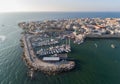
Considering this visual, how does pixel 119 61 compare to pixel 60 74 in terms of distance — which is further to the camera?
pixel 119 61

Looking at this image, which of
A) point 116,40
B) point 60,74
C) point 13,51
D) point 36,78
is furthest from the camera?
point 116,40

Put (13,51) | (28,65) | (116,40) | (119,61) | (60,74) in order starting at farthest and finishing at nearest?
(116,40) < (13,51) < (119,61) < (28,65) < (60,74)

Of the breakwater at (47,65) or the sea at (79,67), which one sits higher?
the breakwater at (47,65)

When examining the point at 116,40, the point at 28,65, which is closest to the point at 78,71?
the point at 28,65

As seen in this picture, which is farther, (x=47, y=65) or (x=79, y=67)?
(x=79, y=67)

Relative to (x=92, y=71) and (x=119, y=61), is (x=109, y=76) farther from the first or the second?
(x=119, y=61)

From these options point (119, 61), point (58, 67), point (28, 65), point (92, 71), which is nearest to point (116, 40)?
point (119, 61)

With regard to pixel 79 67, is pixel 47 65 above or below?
above

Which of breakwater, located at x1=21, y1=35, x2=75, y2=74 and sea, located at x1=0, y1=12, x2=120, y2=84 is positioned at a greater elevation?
breakwater, located at x1=21, y1=35, x2=75, y2=74

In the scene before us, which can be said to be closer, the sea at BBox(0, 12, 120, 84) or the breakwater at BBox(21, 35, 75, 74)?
the sea at BBox(0, 12, 120, 84)

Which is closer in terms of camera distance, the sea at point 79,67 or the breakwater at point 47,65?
the sea at point 79,67
